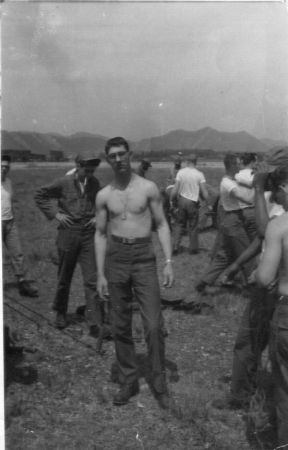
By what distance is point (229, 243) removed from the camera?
6961 mm

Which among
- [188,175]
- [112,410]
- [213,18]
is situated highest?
[213,18]

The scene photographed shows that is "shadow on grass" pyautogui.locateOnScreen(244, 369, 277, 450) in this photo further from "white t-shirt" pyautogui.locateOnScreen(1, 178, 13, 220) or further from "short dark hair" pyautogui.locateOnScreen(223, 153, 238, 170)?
"white t-shirt" pyautogui.locateOnScreen(1, 178, 13, 220)

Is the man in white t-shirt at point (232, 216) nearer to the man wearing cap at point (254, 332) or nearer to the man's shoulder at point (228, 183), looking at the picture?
the man's shoulder at point (228, 183)

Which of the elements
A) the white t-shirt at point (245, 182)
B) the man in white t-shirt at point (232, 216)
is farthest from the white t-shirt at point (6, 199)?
the white t-shirt at point (245, 182)

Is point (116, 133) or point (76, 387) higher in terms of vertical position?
point (116, 133)

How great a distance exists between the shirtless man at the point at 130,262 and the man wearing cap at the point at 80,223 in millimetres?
1329

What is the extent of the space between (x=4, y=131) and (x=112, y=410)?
2.35 metres

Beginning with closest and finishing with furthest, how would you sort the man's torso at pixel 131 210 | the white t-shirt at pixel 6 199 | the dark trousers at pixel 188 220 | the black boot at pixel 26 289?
the man's torso at pixel 131 210
the white t-shirt at pixel 6 199
the black boot at pixel 26 289
the dark trousers at pixel 188 220

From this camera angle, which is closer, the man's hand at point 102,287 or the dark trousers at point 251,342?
the dark trousers at point 251,342

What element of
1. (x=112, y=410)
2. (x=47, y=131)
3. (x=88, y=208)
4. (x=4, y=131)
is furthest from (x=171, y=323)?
(x=4, y=131)

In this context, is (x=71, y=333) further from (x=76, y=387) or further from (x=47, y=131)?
(x=47, y=131)

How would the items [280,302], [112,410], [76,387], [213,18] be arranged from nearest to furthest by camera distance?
1. [280,302]
2. [213,18]
3. [112,410]
4. [76,387]

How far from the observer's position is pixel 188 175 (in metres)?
9.61

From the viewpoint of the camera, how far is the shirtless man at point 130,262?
4.38 metres
